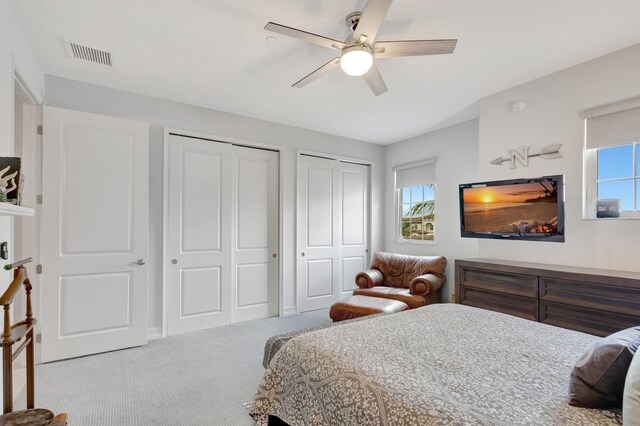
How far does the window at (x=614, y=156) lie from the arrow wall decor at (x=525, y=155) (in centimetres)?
23

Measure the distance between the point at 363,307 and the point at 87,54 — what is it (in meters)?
3.36

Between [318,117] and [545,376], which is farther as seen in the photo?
[318,117]

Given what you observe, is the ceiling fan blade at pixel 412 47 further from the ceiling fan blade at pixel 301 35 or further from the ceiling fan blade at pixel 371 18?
the ceiling fan blade at pixel 301 35

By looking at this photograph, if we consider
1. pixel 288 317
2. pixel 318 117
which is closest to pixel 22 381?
pixel 288 317

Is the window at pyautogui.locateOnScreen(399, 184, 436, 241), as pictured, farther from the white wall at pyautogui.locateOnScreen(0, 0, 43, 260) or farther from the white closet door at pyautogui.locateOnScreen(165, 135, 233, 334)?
the white wall at pyautogui.locateOnScreen(0, 0, 43, 260)

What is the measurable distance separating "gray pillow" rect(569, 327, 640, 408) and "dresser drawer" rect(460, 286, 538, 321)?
1735 millimetres

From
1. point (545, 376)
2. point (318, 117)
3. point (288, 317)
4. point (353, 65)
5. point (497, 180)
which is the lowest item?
point (288, 317)

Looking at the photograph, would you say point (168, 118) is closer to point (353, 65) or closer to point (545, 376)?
point (353, 65)

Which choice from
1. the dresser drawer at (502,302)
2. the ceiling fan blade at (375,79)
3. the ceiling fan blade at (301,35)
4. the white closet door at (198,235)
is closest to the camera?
the ceiling fan blade at (301,35)

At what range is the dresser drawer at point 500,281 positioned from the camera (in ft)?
8.80

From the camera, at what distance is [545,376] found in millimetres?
1267

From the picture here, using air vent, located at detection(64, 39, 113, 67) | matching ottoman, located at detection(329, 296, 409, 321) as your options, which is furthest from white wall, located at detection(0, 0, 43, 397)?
matching ottoman, located at detection(329, 296, 409, 321)

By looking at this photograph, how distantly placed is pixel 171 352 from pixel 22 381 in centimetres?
108

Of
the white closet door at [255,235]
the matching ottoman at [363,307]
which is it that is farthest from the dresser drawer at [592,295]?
the white closet door at [255,235]
